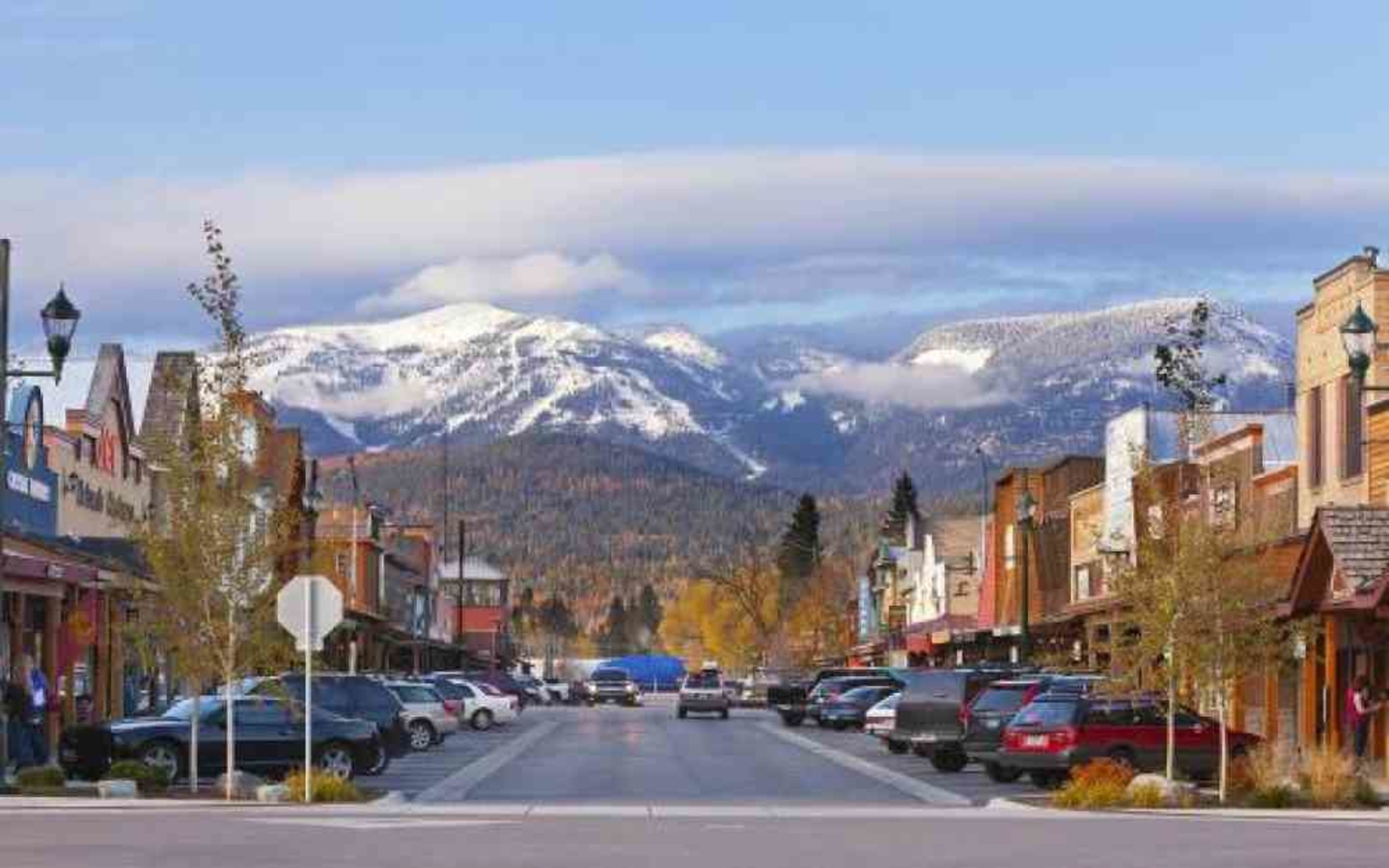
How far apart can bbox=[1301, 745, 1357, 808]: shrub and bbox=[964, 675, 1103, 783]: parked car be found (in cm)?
751

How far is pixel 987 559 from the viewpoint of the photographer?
4451 inches

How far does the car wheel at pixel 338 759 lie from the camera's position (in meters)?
41.6

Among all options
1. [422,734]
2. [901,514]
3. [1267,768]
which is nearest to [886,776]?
[1267,768]

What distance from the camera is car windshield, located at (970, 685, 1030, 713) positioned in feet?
153

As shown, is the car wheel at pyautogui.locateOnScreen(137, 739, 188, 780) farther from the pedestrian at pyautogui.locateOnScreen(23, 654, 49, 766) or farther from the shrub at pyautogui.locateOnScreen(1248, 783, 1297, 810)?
the shrub at pyautogui.locateOnScreen(1248, 783, 1297, 810)

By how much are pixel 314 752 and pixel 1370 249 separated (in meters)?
21.7

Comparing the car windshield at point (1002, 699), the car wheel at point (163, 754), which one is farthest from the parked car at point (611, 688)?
the car wheel at point (163, 754)

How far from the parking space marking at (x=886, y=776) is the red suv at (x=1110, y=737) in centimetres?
140

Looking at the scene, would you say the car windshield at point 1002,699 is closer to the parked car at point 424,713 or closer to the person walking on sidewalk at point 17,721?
the person walking on sidewalk at point 17,721

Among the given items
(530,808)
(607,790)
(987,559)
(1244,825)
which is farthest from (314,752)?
(987,559)

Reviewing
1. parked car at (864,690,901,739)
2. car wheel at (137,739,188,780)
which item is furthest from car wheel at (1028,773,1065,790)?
parked car at (864,690,901,739)

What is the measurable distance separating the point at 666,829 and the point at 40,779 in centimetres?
1090

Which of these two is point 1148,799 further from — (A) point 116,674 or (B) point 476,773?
(A) point 116,674

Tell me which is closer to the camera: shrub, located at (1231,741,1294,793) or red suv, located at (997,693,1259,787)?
shrub, located at (1231,741,1294,793)
